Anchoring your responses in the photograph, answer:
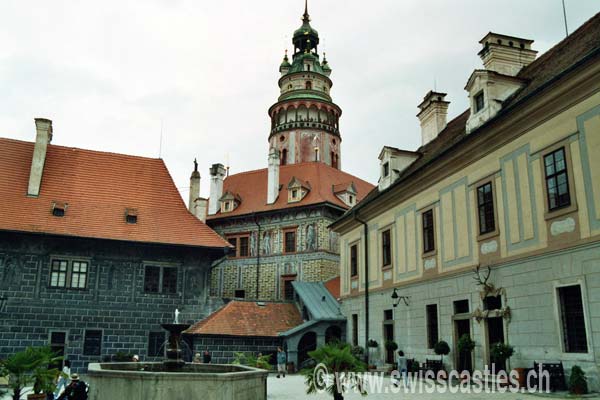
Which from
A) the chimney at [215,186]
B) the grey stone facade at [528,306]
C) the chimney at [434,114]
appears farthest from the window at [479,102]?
the chimney at [215,186]

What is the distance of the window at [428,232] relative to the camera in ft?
64.1

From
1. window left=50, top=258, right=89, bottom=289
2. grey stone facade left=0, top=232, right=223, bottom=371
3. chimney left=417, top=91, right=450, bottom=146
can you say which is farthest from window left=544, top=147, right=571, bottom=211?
window left=50, top=258, right=89, bottom=289

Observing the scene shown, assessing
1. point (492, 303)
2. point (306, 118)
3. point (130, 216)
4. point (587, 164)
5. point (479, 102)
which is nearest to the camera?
point (587, 164)

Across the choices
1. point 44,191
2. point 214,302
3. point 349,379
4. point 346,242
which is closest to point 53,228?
point 44,191

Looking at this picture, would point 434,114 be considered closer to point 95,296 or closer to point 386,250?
point 386,250

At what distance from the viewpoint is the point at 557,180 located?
13.6m

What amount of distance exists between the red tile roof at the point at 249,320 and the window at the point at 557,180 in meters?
16.9

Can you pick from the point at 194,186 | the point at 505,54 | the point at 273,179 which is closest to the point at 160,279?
the point at 194,186

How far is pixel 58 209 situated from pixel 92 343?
638 cm

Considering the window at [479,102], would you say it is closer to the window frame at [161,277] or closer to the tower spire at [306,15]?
the window frame at [161,277]

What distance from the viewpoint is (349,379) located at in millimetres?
10852

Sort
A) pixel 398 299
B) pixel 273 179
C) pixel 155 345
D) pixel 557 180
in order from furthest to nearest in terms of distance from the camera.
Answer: pixel 273 179 < pixel 155 345 < pixel 398 299 < pixel 557 180

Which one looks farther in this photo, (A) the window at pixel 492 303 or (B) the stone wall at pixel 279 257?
(B) the stone wall at pixel 279 257

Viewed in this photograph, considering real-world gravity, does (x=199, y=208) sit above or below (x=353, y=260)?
above
